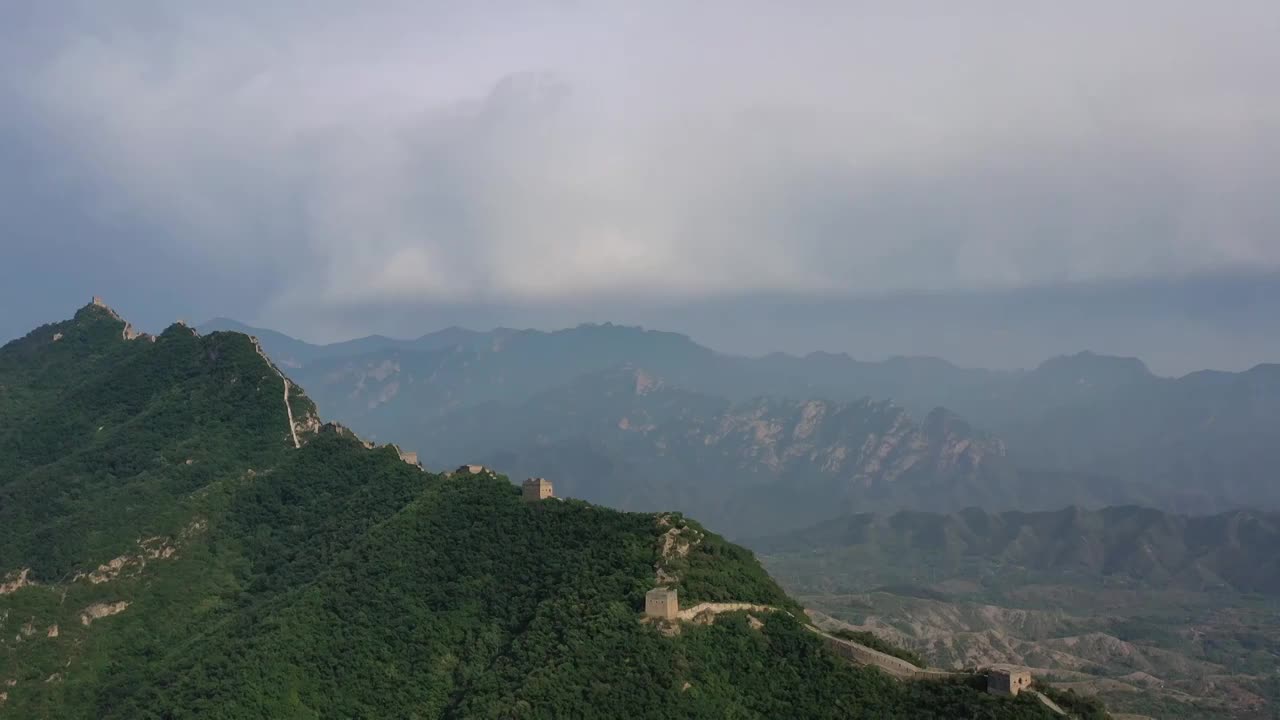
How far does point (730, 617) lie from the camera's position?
8300 centimetres

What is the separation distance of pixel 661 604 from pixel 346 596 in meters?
29.5

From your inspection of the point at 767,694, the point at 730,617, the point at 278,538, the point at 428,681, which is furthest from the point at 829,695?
the point at 278,538

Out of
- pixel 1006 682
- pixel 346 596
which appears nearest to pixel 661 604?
pixel 1006 682

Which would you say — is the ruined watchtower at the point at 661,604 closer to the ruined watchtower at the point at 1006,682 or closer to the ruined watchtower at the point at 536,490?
the ruined watchtower at the point at 1006,682

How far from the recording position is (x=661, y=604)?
80.8 m

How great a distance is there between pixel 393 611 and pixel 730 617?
28827 millimetres

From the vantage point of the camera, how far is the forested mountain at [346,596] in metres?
77.2

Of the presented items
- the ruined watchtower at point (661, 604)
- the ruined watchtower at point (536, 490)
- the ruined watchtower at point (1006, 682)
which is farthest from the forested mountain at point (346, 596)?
the ruined watchtower at point (1006, 682)

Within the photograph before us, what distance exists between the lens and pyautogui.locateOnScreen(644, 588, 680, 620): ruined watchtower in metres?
80.7

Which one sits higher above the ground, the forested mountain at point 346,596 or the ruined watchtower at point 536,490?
the ruined watchtower at point 536,490

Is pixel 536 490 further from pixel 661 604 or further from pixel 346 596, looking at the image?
pixel 661 604

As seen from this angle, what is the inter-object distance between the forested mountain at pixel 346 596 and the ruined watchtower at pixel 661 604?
3.60ft

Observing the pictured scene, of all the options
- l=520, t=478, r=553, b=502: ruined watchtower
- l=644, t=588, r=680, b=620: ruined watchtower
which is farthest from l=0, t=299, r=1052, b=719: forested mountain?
l=520, t=478, r=553, b=502: ruined watchtower

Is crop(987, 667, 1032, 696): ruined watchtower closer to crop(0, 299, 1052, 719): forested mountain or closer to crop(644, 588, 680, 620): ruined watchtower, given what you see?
crop(0, 299, 1052, 719): forested mountain
